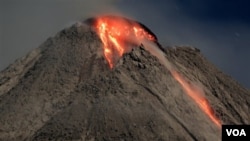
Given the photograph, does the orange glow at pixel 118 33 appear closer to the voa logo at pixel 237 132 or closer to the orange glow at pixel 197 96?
the orange glow at pixel 197 96

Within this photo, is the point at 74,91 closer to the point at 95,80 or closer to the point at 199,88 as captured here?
the point at 95,80

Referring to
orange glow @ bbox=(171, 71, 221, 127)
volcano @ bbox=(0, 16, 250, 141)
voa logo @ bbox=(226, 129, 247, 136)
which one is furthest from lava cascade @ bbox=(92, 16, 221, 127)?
voa logo @ bbox=(226, 129, 247, 136)

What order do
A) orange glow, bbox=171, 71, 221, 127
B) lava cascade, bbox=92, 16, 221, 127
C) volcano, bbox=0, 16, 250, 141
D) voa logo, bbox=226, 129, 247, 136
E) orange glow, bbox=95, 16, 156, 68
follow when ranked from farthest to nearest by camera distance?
orange glow, bbox=95, 16, 156, 68
lava cascade, bbox=92, 16, 221, 127
orange glow, bbox=171, 71, 221, 127
volcano, bbox=0, 16, 250, 141
voa logo, bbox=226, 129, 247, 136

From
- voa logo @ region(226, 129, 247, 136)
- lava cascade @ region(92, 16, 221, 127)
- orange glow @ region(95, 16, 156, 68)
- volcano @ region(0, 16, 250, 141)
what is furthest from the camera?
orange glow @ region(95, 16, 156, 68)

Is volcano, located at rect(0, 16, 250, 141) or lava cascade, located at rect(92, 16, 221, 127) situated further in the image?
lava cascade, located at rect(92, 16, 221, 127)

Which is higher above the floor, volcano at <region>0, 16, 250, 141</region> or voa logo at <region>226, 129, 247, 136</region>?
volcano at <region>0, 16, 250, 141</region>

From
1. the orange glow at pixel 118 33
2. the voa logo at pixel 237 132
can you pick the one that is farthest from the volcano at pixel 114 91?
the voa logo at pixel 237 132

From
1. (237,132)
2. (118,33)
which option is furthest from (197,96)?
(237,132)

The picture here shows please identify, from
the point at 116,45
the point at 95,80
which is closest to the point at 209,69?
the point at 116,45

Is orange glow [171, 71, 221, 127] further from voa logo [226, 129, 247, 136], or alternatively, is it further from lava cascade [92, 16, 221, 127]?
voa logo [226, 129, 247, 136]
